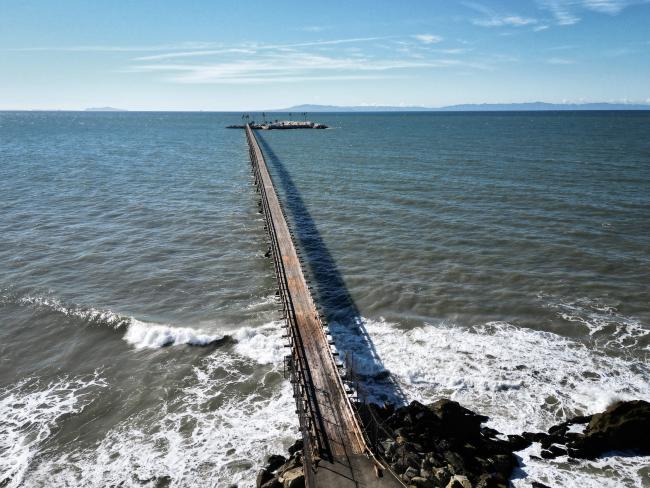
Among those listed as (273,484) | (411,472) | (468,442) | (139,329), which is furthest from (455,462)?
(139,329)

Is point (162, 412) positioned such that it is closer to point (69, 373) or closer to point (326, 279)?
point (69, 373)

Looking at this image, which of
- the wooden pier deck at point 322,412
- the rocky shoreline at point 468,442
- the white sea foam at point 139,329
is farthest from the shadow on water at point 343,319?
the white sea foam at point 139,329

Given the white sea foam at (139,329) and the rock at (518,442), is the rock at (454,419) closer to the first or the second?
the rock at (518,442)

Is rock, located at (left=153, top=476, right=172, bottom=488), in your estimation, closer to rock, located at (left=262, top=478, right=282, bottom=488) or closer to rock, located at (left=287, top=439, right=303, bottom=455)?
rock, located at (left=262, top=478, right=282, bottom=488)

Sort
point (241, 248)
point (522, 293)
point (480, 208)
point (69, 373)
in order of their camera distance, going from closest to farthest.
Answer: point (69, 373) → point (522, 293) → point (241, 248) → point (480, 208)

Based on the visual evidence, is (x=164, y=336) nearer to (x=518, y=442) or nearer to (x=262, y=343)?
(x=262, y=343)

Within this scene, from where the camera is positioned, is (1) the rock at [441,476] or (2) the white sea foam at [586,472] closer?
(1) the rock at [441,476]

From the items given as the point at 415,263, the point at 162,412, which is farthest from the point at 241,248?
the point at 162,412
